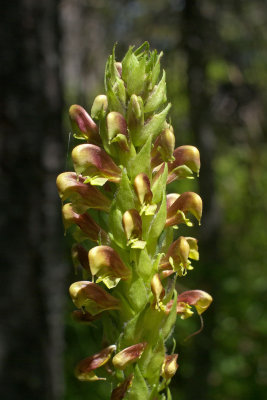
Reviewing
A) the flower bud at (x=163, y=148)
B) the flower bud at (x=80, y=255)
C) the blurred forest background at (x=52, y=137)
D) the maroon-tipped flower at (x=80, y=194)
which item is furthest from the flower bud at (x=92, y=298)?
the blurred forest background at (x=52, y=137)

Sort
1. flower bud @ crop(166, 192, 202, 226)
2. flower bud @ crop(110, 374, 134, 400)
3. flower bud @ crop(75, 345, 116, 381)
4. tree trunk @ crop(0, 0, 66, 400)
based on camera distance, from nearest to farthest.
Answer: flower bud @ crop(110, 374, 134, 400) < flower bud @ crop(75, 345, 116, 381) < flower bud @ crop(166, 192, 202, 226) < tree trunk @ crop(0, 0, 66, 400)

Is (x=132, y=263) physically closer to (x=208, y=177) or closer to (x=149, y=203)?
(x=149, y=203)

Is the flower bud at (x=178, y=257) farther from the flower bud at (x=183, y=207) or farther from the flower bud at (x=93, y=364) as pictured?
the flower bud at (x=93, y=364)

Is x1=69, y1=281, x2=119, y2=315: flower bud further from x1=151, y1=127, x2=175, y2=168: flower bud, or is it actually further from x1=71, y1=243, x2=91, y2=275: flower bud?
x1=151, y1=127, x2=175, y2=168: flower bud

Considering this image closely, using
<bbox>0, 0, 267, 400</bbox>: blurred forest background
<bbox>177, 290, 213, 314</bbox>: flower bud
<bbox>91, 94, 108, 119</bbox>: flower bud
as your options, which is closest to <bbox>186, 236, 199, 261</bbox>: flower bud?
<bbox>177, 290, 213, 314</bbox>: flower bud

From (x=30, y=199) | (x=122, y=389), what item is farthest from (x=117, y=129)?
(x=30, y=199)

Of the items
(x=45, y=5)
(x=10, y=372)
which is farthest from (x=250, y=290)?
(x=45, y=5)

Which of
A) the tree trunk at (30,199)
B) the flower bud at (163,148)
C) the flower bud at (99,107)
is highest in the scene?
the flower bud at (99,107)
